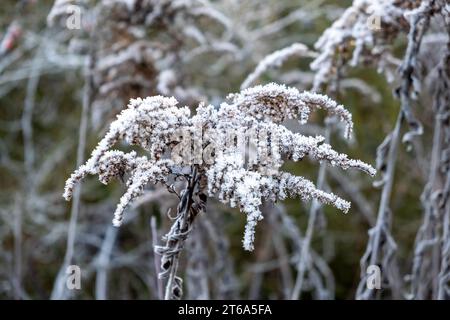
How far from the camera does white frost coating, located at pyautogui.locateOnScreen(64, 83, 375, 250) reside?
101 centimetres

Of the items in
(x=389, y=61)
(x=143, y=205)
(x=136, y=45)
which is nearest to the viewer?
(x=389, y=61)

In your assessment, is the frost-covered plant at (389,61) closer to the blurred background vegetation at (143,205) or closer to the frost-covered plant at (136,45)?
the frost-covered plant at (136,45)

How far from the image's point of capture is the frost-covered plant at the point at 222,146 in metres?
1.01

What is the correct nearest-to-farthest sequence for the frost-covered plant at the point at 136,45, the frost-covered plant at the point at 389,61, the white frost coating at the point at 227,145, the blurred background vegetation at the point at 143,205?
1. the white frost coating at the point at 227,145
2. the frost-covered plant at the point at 389,61
3. the frost-covered plant at the point at 136,45
4. the blurred background vegetation at the point at 143,205

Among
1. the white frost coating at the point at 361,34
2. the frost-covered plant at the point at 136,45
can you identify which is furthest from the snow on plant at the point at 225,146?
the frost-covered plant at the point at 136,45

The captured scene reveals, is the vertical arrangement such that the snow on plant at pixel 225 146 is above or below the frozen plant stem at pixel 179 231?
above

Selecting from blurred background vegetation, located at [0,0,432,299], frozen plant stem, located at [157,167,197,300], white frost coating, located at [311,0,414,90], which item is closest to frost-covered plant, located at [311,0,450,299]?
white frost coating, located at [311,0,414,90]

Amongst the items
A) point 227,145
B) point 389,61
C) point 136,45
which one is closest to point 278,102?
point 227,145

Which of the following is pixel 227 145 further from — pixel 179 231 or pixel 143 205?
pixel 143 205

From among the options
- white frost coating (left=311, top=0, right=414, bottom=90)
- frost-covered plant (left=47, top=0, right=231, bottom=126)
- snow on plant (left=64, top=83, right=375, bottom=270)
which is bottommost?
snow on plant (left=64, top=83, right=375, bottom=270)

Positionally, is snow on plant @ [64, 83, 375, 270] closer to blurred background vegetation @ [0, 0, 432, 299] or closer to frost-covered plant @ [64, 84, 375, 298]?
frost-covered plant @ [64, 84, 375, 298]

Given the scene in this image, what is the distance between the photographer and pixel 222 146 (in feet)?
3.43

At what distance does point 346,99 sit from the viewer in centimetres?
304
